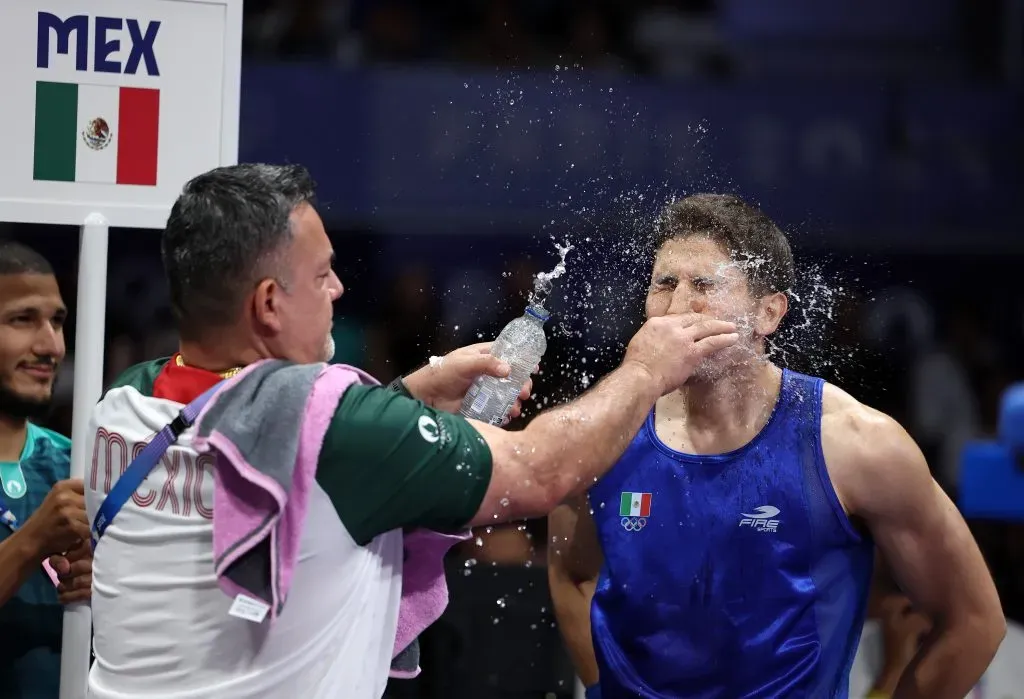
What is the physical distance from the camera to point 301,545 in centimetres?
194

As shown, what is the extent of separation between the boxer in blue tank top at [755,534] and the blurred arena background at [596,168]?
2.41 metres

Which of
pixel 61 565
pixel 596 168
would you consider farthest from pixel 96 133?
pixel 596 168

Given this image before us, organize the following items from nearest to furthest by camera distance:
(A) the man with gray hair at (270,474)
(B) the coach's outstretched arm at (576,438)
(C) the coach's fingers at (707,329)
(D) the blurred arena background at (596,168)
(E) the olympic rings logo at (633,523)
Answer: (A) the man with gray hair at (270,474) → (B) the coach's outstretched arm at (576,438) → (C) the coach's fingers at (707,329) → (E) the olympic rings logo at (633,523) → (D) the blurred arena background at (596,168)

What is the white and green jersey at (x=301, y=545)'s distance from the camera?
76.0 inches

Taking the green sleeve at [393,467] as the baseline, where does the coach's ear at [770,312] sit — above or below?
above

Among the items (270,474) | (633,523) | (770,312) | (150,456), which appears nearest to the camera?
(270,474)

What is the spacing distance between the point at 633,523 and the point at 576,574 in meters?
0.37

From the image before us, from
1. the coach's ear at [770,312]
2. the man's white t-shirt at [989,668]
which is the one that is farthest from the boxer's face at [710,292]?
the man's white t-shirt at [989,668]

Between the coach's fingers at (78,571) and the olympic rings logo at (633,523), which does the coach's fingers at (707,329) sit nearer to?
the olympic rings logo at (633,523)

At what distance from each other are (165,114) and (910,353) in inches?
202

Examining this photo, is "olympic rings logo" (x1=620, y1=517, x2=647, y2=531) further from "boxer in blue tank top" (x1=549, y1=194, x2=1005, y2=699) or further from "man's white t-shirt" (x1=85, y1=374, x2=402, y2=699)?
"man's white t-shirt" (x1=85, y1=374, x2=402, y2=699)

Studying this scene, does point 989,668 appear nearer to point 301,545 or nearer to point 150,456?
point 301,545

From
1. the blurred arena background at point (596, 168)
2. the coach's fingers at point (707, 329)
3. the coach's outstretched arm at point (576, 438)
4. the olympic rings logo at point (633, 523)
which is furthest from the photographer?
the blurred arena background at point (596, 168)

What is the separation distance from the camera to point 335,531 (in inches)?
76.9
